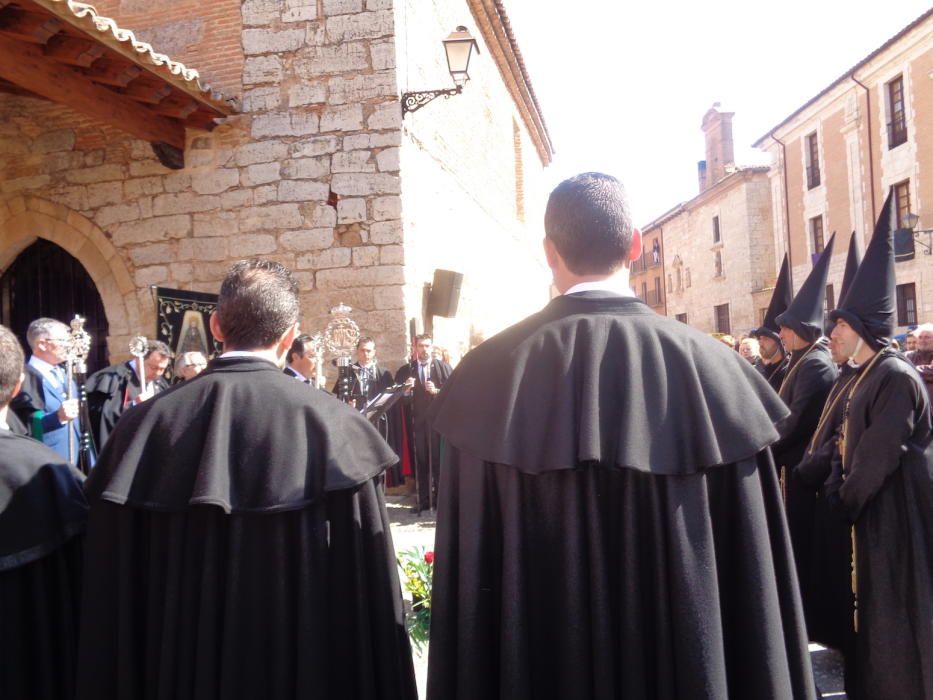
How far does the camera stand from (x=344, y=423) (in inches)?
78.6

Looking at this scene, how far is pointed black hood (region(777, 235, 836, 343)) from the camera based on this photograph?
4.83 metres

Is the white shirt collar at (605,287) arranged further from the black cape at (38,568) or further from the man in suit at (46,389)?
the man in suit at (46,389)

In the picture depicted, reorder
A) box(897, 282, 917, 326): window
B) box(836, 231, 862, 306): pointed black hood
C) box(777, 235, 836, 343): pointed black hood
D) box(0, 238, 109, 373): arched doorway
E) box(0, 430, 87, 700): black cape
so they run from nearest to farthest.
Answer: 1. box(0, 430, 87, 700): black cape
2. box(836, 231, 862, 306): pointed black hood
3. box(777, 235, 836, 343): pointed black hood
4. box(0, 238, 109, 373): arched doorway
5. box(897, 282, 917, 326): window

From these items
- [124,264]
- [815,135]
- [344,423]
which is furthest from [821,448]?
[815,135]

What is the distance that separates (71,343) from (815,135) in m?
26.8

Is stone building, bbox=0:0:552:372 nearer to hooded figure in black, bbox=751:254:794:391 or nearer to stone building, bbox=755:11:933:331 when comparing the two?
hooded figure in black, bbox=751:254:794:391

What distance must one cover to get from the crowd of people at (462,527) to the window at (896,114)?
23.7 metres

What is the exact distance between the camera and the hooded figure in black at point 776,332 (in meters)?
5.62

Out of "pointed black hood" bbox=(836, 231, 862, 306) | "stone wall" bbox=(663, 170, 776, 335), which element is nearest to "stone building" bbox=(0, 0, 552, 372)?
"pointed black hood" bbox=(836, 231, 862, 306)

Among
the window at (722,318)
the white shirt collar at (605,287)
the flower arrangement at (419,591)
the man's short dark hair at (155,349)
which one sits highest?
the window at (722,318)

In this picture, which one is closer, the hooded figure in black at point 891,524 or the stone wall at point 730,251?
the hooded figure in black at point 891,524

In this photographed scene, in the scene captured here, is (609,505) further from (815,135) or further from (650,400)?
(815,135)

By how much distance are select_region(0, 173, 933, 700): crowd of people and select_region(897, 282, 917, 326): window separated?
2192cm

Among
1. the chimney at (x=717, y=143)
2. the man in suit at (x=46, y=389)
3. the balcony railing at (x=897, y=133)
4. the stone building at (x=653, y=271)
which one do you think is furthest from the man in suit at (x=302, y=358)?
the stone building at (x=653, y=271)
